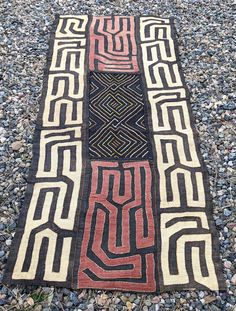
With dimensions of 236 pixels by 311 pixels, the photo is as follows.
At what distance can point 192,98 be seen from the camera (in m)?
3.59

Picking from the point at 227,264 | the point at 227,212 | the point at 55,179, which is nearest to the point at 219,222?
the point at 227,212

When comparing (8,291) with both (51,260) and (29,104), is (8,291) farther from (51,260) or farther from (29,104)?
(29,104)

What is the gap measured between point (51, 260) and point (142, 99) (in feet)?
5.01

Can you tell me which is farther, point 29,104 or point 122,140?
point 29,104

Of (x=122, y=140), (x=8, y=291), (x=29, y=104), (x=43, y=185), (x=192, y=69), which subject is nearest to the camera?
(x=8, y=291)

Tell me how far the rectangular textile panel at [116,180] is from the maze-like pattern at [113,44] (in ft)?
0.05

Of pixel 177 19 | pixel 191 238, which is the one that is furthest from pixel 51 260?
pixel 177 19

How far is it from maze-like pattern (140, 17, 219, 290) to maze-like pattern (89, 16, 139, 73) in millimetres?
123

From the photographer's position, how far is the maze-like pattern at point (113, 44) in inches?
153

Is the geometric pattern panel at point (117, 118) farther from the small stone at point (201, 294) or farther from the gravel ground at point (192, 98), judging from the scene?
the small stone at point (201, 294)

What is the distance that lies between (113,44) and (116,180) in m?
1.59

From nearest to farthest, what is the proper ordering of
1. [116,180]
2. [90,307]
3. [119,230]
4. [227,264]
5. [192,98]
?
[90,307], [227,264], [119,230], [116,180], [192,98]

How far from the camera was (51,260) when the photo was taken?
101 inches

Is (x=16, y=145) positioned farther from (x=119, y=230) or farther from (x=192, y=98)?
(x=192, y=98)
